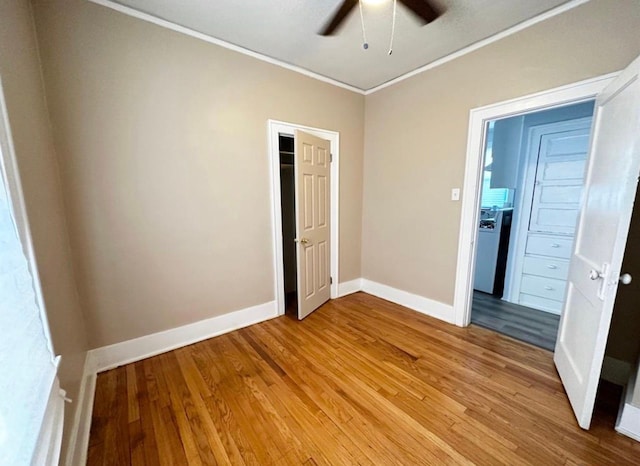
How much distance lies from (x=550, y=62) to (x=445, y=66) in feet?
2.70

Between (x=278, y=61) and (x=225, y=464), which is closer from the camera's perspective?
(x=225, y=464)

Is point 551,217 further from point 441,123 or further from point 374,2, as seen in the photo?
point 374,2

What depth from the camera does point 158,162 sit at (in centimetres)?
198

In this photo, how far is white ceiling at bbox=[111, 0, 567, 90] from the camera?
173 cm

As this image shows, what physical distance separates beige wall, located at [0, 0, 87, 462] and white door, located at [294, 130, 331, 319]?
1.72 m

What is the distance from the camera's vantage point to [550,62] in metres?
1.86

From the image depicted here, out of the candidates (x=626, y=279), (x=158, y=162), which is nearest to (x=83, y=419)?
(x=158, y=162)

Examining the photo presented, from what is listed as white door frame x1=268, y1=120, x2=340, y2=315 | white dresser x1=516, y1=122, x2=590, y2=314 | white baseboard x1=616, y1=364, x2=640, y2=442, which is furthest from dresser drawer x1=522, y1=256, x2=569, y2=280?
white door frame x1=268, y1=120, x2=340, y2=315

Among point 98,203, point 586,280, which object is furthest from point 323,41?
point 586,280

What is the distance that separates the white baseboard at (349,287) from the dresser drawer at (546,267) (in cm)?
199

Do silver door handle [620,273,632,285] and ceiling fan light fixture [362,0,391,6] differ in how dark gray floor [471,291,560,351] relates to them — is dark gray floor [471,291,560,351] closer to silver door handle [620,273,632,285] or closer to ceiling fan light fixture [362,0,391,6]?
silver door handle [620,273,632,285]

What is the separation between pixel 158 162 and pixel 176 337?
1486mm

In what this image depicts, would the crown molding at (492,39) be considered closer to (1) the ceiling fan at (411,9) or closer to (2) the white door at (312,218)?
(1) the ceiling fan at (411,9)

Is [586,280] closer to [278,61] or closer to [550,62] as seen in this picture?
[550,62]
